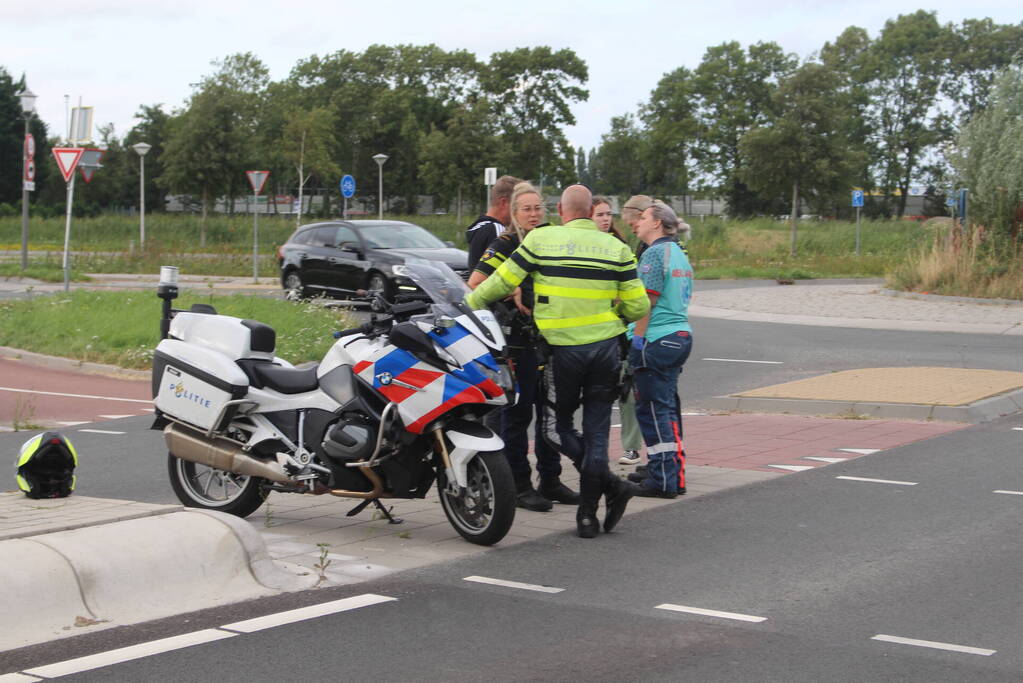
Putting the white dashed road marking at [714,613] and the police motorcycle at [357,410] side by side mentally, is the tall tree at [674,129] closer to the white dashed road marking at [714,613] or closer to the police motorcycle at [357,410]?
the police motorcycle at [357,410]

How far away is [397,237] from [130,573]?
1750 cm

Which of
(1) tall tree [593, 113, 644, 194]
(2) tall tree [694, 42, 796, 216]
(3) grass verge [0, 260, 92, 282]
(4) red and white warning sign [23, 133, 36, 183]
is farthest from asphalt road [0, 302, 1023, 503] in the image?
(1) tall tree [593, 113, 644, 194]

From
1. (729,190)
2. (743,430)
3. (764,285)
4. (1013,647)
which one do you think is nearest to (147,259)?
(764,285)

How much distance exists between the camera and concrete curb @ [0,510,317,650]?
492cm

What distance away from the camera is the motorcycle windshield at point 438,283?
6363 millimetres

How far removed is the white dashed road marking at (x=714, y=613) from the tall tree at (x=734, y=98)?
81.5m

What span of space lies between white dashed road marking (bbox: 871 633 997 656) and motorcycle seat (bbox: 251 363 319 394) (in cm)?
322

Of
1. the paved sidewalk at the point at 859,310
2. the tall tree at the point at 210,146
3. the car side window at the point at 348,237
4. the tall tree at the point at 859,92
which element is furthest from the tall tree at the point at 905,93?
the car side window at the point at 348,237

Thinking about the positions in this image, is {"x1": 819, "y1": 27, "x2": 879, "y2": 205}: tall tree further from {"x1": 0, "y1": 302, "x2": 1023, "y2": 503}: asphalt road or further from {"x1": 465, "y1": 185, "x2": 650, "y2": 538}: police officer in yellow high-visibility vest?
{"x1": 465, "y1": 185, "x2": 650, "y2": 538}: police officer in yellow high-visibility vest

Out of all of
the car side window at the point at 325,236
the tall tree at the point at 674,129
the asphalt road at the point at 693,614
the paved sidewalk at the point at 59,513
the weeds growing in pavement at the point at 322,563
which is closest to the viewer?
the asphalt road at the point at 693,614

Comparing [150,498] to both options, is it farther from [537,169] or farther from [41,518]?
[537,169]

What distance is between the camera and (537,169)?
258ft

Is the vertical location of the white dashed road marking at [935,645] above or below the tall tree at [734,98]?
below

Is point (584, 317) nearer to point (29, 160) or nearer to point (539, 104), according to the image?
point (29, 160)
